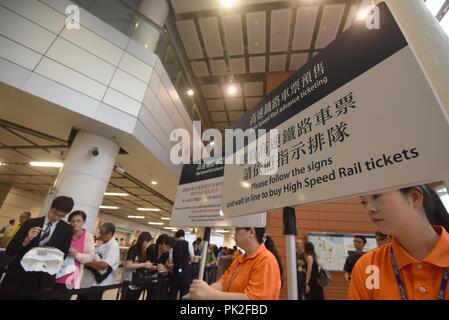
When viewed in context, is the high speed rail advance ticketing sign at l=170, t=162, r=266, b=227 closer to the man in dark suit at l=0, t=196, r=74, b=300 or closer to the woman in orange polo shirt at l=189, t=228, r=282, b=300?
the woman in orange polo shirt at l=189, t=228, r=282, b=300

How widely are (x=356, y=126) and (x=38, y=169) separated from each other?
1026 cm

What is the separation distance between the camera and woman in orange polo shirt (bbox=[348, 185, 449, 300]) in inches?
27.1

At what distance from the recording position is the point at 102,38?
186 inches

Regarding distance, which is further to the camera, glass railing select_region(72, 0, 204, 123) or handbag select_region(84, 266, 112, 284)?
glass railing select_region(72, 0, 204, 123)

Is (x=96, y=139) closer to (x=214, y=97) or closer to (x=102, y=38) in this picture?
(x=102, y=38)

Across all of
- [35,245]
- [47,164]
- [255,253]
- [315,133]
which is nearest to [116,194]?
[47,164]

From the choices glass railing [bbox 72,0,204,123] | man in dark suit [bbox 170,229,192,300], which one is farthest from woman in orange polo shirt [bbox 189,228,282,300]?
glass railing [bbox 72,0,204,123]

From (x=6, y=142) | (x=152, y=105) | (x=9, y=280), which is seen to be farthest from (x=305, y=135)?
(x=6, y=142)

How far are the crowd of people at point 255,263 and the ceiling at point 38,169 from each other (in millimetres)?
3657

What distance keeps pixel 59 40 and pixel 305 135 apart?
17.4 ft

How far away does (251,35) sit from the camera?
256 inches

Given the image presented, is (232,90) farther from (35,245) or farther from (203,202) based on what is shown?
(35,245)

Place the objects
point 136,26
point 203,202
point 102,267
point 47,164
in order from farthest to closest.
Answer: point 47,164 < point 136,26 < point 102,267 < point 203,202

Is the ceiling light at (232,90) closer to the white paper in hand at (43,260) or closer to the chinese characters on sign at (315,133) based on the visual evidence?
the white paper in hand at (43,260)
